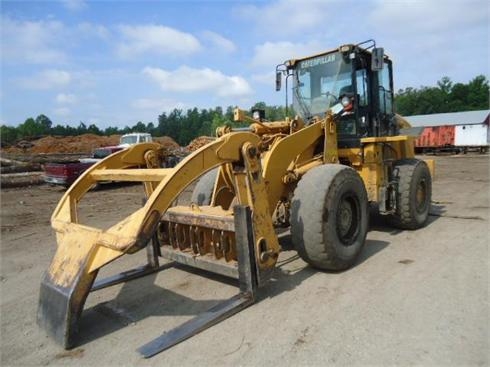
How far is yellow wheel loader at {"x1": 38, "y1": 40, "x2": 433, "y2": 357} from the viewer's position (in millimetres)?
3309

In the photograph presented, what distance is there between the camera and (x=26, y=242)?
7.12 m

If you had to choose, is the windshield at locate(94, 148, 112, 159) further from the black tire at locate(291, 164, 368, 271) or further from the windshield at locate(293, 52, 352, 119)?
the black tire at locate(291, 164, 368, 271)

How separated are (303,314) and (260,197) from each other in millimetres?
1188

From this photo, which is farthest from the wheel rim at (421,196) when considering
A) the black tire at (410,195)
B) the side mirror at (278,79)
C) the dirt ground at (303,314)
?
the side mirror at (278,79)

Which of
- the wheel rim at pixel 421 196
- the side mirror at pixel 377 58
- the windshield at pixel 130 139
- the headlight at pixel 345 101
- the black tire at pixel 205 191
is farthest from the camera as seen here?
the windshield at pixel 130 139

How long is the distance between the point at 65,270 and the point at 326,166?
300 cm

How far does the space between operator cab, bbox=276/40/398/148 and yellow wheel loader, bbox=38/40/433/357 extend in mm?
17

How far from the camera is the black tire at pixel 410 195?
21.0 ft

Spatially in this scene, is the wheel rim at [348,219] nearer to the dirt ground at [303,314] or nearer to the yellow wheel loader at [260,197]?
the yellow wheel loader at [260,197]

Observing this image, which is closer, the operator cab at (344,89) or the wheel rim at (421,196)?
the operator cab at (344,89)

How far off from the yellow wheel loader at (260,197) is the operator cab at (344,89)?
0.05ft

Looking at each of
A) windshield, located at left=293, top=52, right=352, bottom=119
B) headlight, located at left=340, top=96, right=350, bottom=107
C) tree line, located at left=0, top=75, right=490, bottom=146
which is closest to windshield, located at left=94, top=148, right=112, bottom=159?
windshield, located at left=293, top=52, right=352, bottom=119

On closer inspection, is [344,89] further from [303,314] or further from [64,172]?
[64,172]

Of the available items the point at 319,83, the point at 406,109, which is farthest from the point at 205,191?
the point at 406,109
